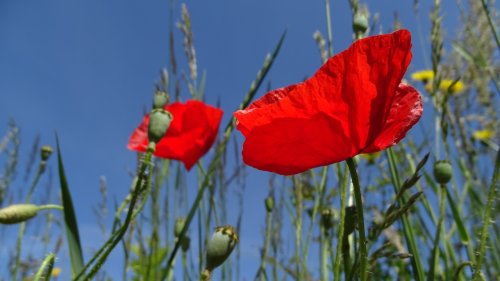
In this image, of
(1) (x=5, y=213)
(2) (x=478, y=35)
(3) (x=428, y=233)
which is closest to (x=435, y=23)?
(3) (x=428, y=233)

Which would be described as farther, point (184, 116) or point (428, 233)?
point (184, 116)

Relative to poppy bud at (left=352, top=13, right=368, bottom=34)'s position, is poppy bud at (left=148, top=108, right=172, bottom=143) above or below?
below

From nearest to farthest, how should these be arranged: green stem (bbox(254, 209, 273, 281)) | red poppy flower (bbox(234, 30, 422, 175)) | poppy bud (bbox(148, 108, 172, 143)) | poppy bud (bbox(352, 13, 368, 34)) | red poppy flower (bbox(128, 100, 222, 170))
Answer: red poppy flower (bbox(234, 30, 422, 175))
poppy bud (bbox(148, 108, 172, 143))
poppy bud (bbox(352, 13, 368, 34))
green stem (bbox(254, 209, 273, 281))
red poppy flower (bbox(128, 100, 222, 170))

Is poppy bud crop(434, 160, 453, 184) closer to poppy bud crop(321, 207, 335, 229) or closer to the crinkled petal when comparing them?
poppy bud crop(321, 207, 335, 229)

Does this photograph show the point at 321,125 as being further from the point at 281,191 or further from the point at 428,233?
the point at 281,191

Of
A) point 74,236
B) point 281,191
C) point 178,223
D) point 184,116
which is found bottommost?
point 74,236

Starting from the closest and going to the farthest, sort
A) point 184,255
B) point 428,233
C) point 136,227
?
point 428,233
point 184,255
point 136,227

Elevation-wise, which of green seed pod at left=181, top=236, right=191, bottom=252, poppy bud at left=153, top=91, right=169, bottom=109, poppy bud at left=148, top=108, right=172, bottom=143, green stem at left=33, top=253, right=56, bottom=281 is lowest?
green stem at left=33, top=253, right=56, bottom=281

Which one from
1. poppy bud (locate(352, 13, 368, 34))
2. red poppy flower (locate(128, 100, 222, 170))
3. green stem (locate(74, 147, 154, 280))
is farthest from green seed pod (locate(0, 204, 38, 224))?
poppy bud (locate(352, 13, 368, 34))

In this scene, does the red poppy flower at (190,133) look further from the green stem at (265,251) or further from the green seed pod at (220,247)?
the green seed pod at (220,247)
